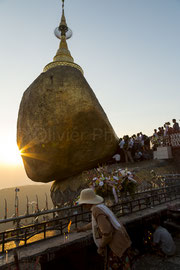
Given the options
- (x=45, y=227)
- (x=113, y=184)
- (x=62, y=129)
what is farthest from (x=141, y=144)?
(x=45, y=227)

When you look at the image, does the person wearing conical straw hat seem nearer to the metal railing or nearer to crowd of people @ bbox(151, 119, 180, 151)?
the metal railing

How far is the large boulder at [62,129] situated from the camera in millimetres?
12242

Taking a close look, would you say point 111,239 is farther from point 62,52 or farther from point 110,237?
point 62,52

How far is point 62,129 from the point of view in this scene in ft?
39.9

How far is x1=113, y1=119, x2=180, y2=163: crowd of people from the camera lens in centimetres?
1307

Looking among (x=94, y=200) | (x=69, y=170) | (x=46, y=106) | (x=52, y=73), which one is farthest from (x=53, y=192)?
(x=94, y=200)

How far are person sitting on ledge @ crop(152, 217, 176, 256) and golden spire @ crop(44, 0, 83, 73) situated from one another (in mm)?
14403

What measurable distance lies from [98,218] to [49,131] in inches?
418

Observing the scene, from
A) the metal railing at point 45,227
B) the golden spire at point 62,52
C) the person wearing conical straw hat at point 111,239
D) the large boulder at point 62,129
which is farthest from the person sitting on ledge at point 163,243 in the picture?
the golden spire at point 62,52

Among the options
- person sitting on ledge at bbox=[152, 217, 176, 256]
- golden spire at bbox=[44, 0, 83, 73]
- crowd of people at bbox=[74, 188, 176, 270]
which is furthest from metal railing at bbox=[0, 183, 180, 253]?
golden spire at bbox=[44, 0, 83, 73]

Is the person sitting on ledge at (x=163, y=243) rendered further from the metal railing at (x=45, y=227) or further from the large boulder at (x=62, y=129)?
the large boulder at (x=62, y=129)

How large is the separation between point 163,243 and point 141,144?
33.5ft

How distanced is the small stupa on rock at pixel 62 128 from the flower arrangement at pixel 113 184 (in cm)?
780

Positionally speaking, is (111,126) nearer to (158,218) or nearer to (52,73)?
(52,73)
